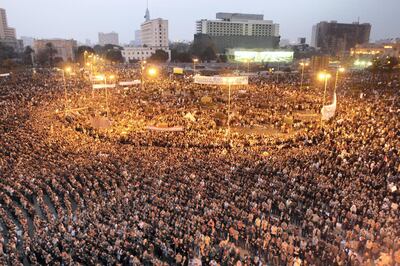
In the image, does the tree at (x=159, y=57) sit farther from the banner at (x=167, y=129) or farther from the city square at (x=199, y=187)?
the banner at (x=167, y=129)

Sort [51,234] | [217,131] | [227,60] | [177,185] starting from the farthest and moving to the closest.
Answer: [227,60] < [217,131] < [177,185] < [51,234]

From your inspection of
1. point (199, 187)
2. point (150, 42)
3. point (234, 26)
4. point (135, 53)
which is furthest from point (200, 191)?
point (234, 26)

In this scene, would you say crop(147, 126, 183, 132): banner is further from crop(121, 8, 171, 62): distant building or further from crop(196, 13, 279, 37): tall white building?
crop(196, 13, 279, 37): tall white building

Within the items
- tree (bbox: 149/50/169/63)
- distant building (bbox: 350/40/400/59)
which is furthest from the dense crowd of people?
distant building (bbox: 350/40/400/59)

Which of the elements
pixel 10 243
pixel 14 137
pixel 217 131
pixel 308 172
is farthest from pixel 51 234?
pixel 217 131

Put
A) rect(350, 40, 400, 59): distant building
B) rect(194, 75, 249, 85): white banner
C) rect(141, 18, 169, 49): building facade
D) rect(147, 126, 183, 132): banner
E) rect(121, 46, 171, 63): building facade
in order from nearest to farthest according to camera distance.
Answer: rect(147, 126, 183, 132): banner → rect(194, 75, 249, 85): white banner → rect(350, 40, 400, 59): distant building → rect(121, 46, 171, 63): building facade → rect(141, 18, 169, 49): building facade

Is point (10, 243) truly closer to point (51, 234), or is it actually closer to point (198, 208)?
point (51, 234)

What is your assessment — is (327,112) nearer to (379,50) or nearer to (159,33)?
(379,50)
